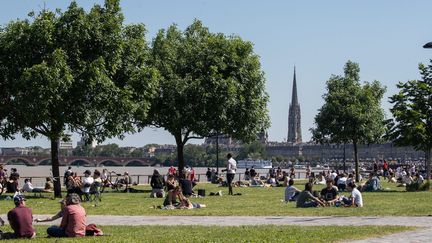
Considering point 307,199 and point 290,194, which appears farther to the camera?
point 290,194

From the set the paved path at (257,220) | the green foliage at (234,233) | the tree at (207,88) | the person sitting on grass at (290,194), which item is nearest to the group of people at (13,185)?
the tree at (207,88)

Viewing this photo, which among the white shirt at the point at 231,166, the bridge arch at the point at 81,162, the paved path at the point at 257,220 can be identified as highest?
the bridge arch at the point at 81,162

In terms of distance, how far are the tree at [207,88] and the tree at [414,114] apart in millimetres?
9861

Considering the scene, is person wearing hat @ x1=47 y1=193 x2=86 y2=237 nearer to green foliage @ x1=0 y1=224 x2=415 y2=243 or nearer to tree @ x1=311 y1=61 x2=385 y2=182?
green foliage @ x1=0 y1=224 x2=415 y2=243

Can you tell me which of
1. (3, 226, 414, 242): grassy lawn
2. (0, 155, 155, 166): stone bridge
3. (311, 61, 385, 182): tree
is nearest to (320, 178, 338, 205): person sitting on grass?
(3, 226, 414, 242): grassy lawn

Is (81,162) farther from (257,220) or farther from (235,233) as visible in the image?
(235,233)

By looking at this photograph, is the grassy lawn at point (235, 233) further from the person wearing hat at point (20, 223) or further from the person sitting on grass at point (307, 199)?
the person sitting on grass at point (307, 199)

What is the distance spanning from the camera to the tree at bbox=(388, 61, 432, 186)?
40.9m

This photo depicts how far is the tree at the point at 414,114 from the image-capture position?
4091cm

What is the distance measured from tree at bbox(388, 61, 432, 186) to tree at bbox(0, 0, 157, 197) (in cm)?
1358

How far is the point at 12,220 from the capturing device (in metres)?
16.6

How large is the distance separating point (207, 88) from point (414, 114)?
12.6 metres

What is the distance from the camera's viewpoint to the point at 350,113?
59.5 m

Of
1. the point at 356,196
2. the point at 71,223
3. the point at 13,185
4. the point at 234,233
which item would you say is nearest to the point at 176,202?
the point at 356,196
